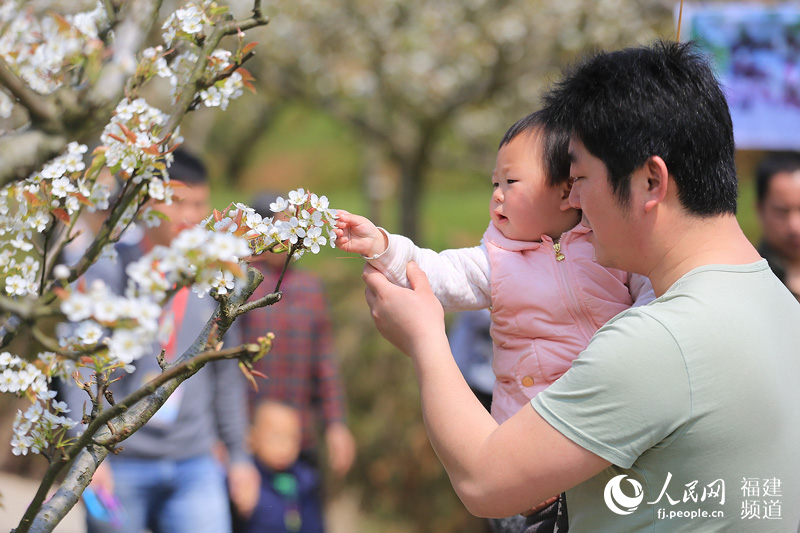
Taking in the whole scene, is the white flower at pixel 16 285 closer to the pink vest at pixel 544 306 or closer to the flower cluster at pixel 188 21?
the flower cluster at pixel 188 21

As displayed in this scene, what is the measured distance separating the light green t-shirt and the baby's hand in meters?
0.47

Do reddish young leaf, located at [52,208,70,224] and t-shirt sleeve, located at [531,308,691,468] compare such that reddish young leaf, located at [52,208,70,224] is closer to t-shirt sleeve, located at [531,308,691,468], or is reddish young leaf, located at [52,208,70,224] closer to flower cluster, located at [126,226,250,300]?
flower cluster, located at [126,226,250,300]

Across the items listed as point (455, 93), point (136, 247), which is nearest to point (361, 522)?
point (136, 247)

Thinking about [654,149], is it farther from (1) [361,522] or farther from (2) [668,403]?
(1) [361,522]

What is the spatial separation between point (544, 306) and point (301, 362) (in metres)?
2.25

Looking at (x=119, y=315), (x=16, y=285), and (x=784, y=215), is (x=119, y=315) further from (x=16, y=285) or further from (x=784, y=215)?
(x=784, y=215)

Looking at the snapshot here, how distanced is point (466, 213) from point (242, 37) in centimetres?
979

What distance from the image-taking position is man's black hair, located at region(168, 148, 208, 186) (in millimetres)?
3203

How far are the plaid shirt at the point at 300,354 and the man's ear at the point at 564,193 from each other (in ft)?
6.96

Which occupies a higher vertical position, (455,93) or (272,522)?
(455,93)

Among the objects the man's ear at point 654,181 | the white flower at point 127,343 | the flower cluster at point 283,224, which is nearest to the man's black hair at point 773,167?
the man's ear at point 654,181

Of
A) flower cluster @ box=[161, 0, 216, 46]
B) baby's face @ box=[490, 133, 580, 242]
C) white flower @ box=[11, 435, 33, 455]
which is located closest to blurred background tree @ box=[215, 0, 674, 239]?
baby's face @ box=[490, 133, 580, 242]

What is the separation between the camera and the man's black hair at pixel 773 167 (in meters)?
3.16

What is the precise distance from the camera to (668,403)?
113 centimetres
